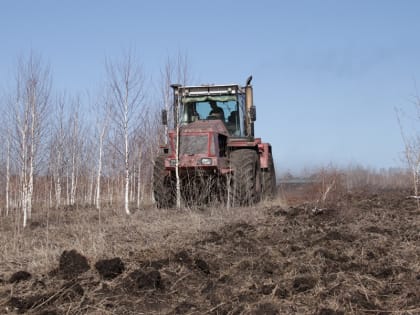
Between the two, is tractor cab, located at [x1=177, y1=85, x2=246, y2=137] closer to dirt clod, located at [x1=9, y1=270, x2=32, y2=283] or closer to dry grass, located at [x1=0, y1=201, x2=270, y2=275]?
dry grass, located at [x1=0, y1=201, x2=270, y2=275]

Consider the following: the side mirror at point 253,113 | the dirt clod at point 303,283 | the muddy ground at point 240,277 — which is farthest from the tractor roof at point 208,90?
the dirt clod at point 303,283

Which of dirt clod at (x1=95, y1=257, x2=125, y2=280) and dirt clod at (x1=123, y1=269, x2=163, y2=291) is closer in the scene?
dirt clod at (x1=123, y1=269, x2=163, y2=291)

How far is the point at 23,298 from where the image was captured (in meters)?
4.47

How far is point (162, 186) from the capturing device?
34.1 ft

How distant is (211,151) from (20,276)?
5322mm

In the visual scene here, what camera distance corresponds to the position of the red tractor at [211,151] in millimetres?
9938

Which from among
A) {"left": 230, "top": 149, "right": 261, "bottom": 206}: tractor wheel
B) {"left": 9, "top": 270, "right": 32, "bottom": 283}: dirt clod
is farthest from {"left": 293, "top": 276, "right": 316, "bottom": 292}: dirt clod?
{"left": 230, "top": 149, "right": 261, "bottom": 206}: tractor wheel

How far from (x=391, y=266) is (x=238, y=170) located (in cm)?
545

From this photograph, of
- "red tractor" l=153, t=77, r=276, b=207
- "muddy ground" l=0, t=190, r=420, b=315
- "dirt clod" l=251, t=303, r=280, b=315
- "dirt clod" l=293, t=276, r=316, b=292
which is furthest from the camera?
"red tractor" l=153, t=77, r=276, b=207

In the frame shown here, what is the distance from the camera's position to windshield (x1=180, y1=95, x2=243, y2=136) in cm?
1128

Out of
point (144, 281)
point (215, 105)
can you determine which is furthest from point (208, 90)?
point (144, 281)

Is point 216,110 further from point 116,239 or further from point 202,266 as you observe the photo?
point 202,266

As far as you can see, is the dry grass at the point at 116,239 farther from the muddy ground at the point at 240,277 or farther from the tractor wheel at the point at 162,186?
the tractor wheel at the point at 162,186

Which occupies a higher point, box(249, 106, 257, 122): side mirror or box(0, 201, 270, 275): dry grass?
box(249, 106, 257, 122): side mirror
